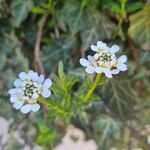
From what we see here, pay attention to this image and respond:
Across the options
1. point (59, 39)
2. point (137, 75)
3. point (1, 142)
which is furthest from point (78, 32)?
point (1, 142)

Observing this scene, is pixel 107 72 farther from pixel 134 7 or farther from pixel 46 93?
pixel 134 7

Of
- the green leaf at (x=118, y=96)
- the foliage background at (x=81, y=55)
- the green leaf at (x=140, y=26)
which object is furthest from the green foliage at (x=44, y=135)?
the green leaf at (x=140, y=26)

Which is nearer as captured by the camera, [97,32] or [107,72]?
[107,72]

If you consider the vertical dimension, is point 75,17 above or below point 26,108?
above

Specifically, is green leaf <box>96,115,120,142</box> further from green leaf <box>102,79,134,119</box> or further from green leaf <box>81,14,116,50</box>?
green leaf <box>81,14,116,50</box>

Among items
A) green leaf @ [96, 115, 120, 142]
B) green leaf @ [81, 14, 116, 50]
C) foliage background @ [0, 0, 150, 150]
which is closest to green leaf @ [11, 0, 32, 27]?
foliage background @ [0, 0, 150, 150]

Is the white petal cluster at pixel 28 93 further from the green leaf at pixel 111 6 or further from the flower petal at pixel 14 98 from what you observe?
the green leaf at pixel 111 6

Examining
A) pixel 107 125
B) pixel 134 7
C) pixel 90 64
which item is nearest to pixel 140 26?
pixel 134 7

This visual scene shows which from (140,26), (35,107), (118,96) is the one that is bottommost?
(35,107)
